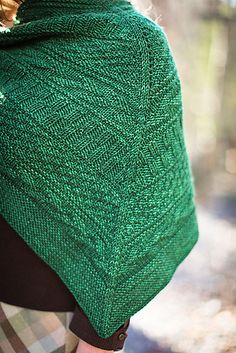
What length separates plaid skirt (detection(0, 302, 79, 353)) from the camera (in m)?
1.12

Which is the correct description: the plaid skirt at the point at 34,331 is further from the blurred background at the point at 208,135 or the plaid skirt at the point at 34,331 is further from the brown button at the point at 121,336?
the blurred background at the point at 208,135

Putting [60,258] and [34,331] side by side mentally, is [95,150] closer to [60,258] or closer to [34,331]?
[60,258]

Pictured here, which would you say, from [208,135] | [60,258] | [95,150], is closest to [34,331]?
[60,258]

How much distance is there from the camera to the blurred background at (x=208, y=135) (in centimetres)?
304

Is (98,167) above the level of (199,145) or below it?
above

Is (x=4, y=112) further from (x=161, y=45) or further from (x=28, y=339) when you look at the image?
(x=28, y=339)

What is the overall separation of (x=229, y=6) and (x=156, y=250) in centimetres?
378

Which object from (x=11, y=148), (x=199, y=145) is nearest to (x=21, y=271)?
(x=11, y=148)

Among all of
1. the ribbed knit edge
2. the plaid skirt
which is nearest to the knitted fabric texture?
the ribbed knit edge

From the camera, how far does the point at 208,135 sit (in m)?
4.71

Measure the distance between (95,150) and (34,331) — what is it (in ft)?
1.56

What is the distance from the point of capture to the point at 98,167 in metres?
0.98

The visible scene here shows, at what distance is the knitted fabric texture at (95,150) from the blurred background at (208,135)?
75.7 inches

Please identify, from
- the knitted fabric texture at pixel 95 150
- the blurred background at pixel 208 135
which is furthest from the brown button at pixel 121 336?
the blurred background at pixel 208 135
